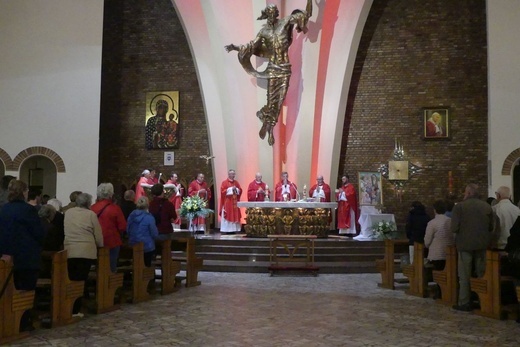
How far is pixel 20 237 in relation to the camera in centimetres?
575

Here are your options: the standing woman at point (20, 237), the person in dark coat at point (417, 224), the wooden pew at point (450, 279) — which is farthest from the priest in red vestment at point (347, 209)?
the standing woman at point (20, 237)

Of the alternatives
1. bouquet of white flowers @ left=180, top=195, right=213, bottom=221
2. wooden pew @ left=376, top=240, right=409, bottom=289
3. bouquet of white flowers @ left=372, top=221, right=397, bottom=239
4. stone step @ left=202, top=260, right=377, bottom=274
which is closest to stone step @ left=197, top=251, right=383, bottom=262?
stone step @ left=202, top=260, right=377, bottom=274

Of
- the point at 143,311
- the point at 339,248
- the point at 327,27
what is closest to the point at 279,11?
the point at 327,27

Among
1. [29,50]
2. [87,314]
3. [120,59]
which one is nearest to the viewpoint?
[87,314]

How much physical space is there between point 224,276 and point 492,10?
35.5 ft

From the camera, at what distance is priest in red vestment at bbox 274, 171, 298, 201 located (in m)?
15.2

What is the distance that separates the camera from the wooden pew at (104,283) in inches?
277

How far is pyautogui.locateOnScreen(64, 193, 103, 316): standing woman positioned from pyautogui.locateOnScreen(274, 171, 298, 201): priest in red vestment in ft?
28.5

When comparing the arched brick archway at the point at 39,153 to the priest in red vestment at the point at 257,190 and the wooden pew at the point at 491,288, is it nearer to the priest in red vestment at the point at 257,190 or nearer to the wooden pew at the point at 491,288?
the priest in red vestment at the point at 257,190

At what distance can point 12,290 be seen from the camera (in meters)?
5.61

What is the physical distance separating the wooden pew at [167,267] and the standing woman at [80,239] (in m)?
2.08

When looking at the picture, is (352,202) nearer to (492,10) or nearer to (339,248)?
(339,248)

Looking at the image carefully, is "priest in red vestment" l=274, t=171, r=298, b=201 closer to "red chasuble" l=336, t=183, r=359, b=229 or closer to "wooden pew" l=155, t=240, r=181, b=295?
"red chasuble" l=336, t=183, r=359, b=229

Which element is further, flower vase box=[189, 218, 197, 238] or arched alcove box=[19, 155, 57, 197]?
arched alcove box=[19, 155, 57, 197]
